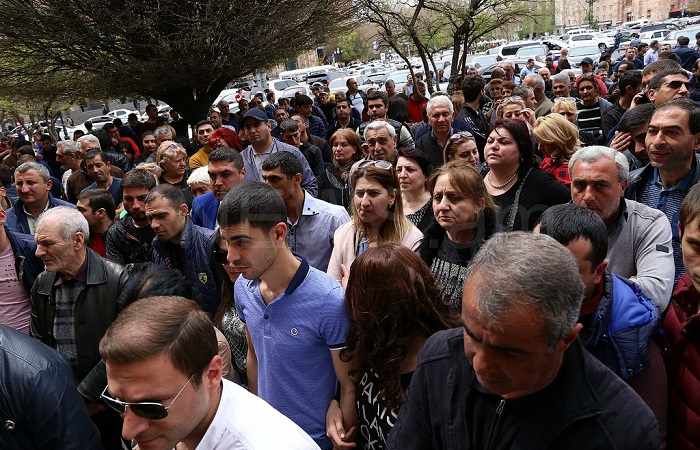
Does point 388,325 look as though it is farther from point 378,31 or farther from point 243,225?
point 378,31

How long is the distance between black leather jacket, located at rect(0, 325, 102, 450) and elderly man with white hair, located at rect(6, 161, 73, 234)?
3.23 m

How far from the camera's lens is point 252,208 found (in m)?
2.59

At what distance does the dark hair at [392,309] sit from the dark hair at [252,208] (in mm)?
514

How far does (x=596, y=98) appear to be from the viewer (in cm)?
721

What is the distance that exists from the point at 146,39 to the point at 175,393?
373 inches

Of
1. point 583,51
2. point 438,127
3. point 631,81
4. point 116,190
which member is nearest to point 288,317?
point 438,127

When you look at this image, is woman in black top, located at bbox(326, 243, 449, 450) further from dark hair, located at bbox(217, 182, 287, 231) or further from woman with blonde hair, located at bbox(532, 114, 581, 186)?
woman with blonde hair, located at bbox(532, 114, 581, 186)

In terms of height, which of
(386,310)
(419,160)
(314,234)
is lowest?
(314,234)

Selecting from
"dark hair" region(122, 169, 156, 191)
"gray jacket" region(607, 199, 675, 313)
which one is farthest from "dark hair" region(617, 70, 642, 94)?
"dark hair" region(122, 169, 156, 191)

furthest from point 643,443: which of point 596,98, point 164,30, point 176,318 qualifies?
point 164,30

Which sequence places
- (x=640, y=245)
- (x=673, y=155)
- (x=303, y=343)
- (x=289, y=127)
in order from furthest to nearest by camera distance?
(x=289, y=127)
(x=673, y=155)
(x=640, y=245)
(x=303, y=343)

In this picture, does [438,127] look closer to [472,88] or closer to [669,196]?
[472,88]

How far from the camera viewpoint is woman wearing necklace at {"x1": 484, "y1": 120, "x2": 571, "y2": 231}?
3.78 metres

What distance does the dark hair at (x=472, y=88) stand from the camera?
7473mm
